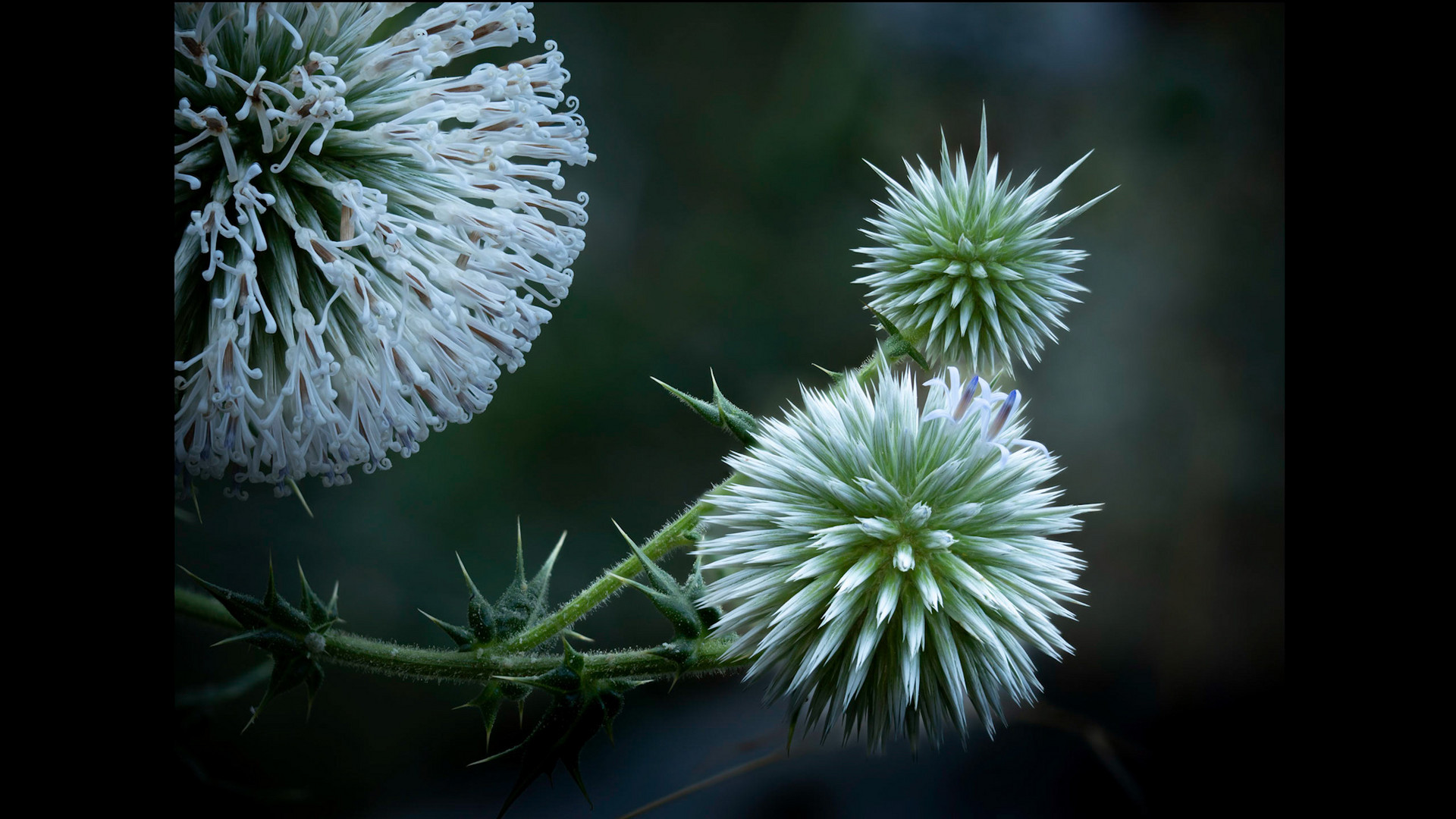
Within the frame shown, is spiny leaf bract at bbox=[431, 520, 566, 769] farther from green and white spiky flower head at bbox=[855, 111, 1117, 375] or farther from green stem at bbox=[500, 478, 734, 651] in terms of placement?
green and white spiky flower head at bbox=[855, 111, 1117, 375]

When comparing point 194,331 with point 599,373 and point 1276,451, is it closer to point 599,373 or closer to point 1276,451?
point 599,373

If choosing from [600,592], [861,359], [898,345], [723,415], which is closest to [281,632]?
[600,592]

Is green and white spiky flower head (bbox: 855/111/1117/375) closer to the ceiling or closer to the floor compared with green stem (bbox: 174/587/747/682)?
closer to the ceiling

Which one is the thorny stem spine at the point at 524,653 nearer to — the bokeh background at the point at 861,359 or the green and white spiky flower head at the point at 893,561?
the green and white spiky flower head at the point at 893,561

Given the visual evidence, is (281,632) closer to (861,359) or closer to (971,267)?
(971,267)

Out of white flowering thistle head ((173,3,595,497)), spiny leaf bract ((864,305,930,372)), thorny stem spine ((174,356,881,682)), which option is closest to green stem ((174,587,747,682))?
thorny stem spine ((174,356,881,682))

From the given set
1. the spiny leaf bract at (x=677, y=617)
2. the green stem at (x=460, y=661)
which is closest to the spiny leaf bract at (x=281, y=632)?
the green stem at (x=460, y=661)
